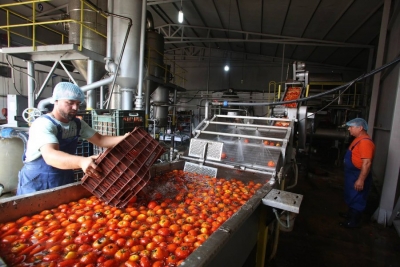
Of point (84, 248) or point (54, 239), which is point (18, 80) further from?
point (84, 248)

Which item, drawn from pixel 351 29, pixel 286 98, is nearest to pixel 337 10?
pixel 351 29

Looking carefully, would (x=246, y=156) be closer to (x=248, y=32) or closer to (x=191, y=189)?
(x=191, y=189)

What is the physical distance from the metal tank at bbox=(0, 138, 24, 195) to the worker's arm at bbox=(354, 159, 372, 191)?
566 cm

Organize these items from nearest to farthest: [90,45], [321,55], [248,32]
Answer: [90,45] → [248,32] → [321,55]

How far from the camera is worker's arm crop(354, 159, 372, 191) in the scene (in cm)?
327

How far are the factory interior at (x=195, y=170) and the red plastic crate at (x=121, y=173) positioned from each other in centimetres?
1

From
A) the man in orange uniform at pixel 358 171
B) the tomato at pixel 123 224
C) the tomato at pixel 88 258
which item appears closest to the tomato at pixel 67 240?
the tomato at pixel 88 258

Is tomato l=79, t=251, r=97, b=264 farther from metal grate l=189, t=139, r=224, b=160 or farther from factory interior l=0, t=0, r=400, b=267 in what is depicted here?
metal grate l=189, t=139, r=224, b=160

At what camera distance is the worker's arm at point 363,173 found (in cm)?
327

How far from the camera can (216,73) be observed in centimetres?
1507

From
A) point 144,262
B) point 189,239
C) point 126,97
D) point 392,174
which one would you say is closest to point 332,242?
point 392,174

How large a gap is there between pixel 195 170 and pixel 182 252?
1728 millimetres

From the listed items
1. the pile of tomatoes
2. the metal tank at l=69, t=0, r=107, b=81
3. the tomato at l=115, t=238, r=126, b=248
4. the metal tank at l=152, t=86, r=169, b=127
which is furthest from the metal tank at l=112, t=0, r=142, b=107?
the tomato at l=115, t=238, r=126, b=248

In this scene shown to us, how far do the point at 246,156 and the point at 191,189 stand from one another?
104 centimetres
